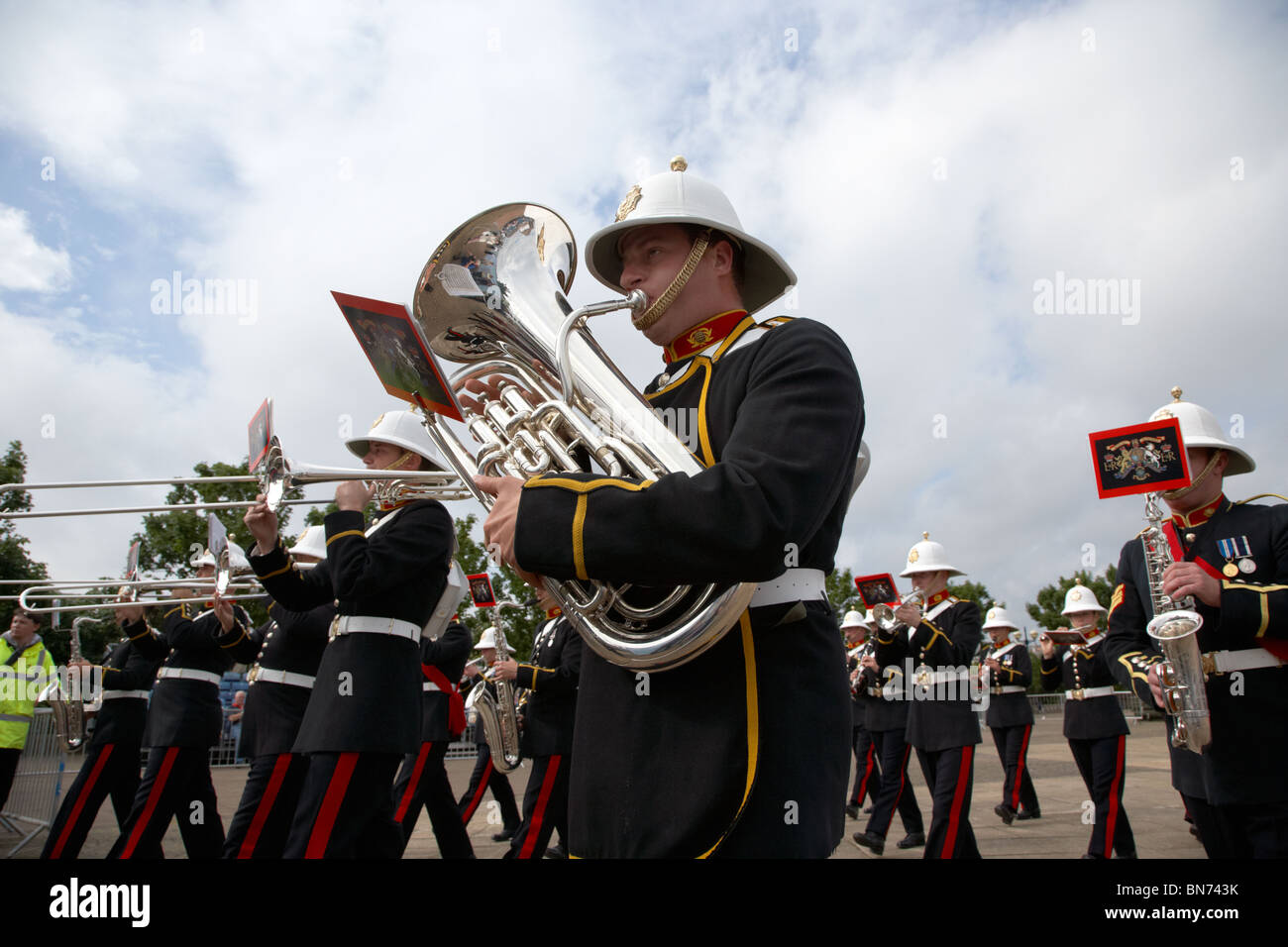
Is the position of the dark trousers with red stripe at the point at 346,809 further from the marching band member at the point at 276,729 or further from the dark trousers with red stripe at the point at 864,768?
the dark trousers with red stripe at the point at 864,768

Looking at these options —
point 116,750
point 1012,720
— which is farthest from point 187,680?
point 1012,720

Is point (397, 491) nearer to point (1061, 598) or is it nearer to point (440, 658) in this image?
point (440, 658)

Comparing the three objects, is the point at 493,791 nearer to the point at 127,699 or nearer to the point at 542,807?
the point at 542,807

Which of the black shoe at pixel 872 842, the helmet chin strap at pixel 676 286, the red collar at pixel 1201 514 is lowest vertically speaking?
the black shoe at pixel 872 842

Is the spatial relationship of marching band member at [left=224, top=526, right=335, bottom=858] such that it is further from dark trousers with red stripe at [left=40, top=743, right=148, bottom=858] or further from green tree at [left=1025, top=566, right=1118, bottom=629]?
green tree at [left=1025, top=566, right=1118, bottom=629]

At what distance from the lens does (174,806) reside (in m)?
6.86

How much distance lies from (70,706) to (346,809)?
6492 millimetres

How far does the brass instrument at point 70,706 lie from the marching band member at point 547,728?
426 cm

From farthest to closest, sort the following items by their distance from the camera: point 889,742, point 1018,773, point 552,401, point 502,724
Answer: point 1018,773, point 889,742, point 502,724, point 552,401

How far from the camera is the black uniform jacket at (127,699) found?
25.8 ft

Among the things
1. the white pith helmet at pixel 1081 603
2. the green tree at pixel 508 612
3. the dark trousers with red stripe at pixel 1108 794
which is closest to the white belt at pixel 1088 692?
the dark trousers with red stripe at pixel 1108 794

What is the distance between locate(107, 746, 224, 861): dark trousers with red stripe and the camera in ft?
21.6
